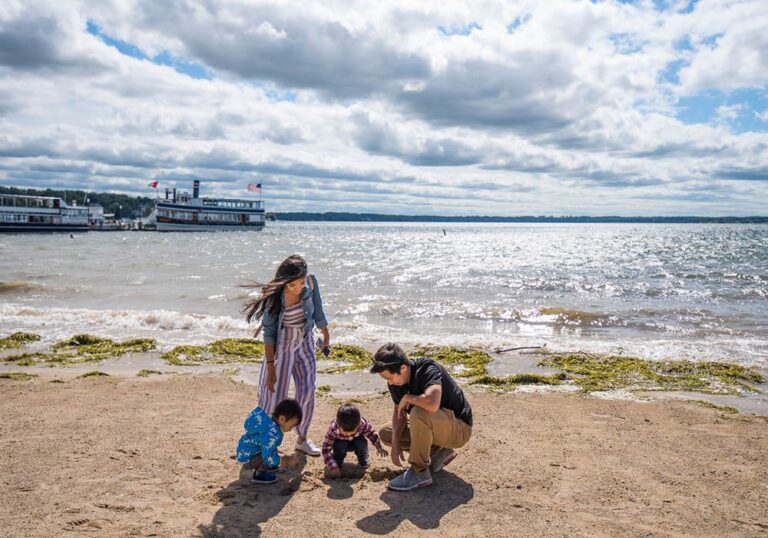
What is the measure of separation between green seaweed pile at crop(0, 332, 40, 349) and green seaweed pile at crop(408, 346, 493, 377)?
7507 millimetres

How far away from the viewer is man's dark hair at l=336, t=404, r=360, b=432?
Result: 16.7 ft

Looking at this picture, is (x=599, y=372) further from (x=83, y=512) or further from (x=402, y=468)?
(x=83, y=512)

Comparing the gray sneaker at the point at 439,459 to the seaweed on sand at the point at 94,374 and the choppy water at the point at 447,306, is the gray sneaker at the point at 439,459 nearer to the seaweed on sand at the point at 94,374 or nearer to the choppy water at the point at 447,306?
the seaweed on sand at the point at 94,374

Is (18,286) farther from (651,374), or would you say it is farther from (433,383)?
(433,383)

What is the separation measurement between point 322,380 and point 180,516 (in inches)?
184

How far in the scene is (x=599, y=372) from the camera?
9.48 meters

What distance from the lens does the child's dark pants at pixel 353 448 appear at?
5.21 metres

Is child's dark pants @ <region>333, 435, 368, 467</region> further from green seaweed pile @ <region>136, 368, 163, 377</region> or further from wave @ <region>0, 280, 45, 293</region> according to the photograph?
wave @ <region>0, 280, 45, 293</region>

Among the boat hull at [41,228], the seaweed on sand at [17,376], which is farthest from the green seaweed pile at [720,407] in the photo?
the boat hull at [41,228]

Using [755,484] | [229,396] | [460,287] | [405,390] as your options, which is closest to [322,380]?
[229,396]

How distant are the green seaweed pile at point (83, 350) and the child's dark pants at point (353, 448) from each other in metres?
6.67

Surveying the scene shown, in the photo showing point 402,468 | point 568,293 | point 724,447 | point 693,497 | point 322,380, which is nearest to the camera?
point 693,497

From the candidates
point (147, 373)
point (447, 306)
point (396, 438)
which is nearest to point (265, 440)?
A: point (396, 438)

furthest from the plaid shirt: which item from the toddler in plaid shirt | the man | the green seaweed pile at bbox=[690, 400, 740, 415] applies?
the green seaweed pile at bbox=[690, 400, 740, 415]
